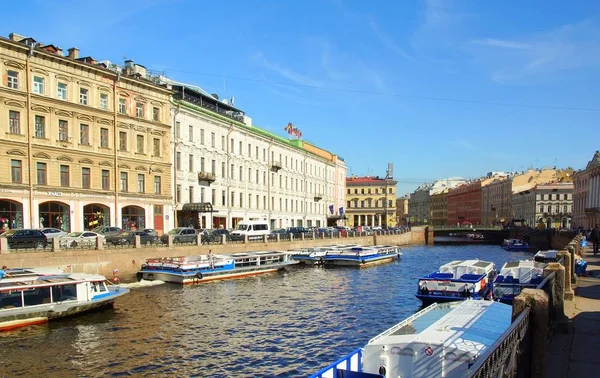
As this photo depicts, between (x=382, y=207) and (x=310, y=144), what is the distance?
45294 mm

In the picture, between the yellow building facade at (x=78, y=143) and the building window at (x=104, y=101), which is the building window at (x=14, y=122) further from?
the building window at (x=104, y=101)

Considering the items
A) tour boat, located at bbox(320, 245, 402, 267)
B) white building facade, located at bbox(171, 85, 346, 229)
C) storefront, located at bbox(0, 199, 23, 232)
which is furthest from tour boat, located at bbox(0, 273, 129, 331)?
white building facade, located at bbox(171, 85, 346, 229)

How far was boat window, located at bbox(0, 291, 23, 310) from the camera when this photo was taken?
845 inches

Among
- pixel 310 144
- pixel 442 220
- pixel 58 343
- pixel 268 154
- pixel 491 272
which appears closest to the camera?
pixel 58 343

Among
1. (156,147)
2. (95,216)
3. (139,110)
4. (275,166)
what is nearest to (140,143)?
(156,147)

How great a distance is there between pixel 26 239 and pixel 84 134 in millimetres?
14265

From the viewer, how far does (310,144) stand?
9456cm

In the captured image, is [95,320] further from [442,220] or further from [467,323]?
[442,220]

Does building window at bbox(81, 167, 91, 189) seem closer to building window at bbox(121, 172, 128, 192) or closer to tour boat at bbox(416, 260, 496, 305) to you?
building window at bbox(121, 172, 128, 192)

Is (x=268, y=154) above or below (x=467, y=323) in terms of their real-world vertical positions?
above

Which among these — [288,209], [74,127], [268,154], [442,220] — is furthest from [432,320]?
[442,220]

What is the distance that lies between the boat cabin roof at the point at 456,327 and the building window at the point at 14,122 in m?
34.7

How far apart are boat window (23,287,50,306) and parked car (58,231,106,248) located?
10.6 meters

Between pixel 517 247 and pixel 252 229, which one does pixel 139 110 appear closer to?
pixel 252 229
